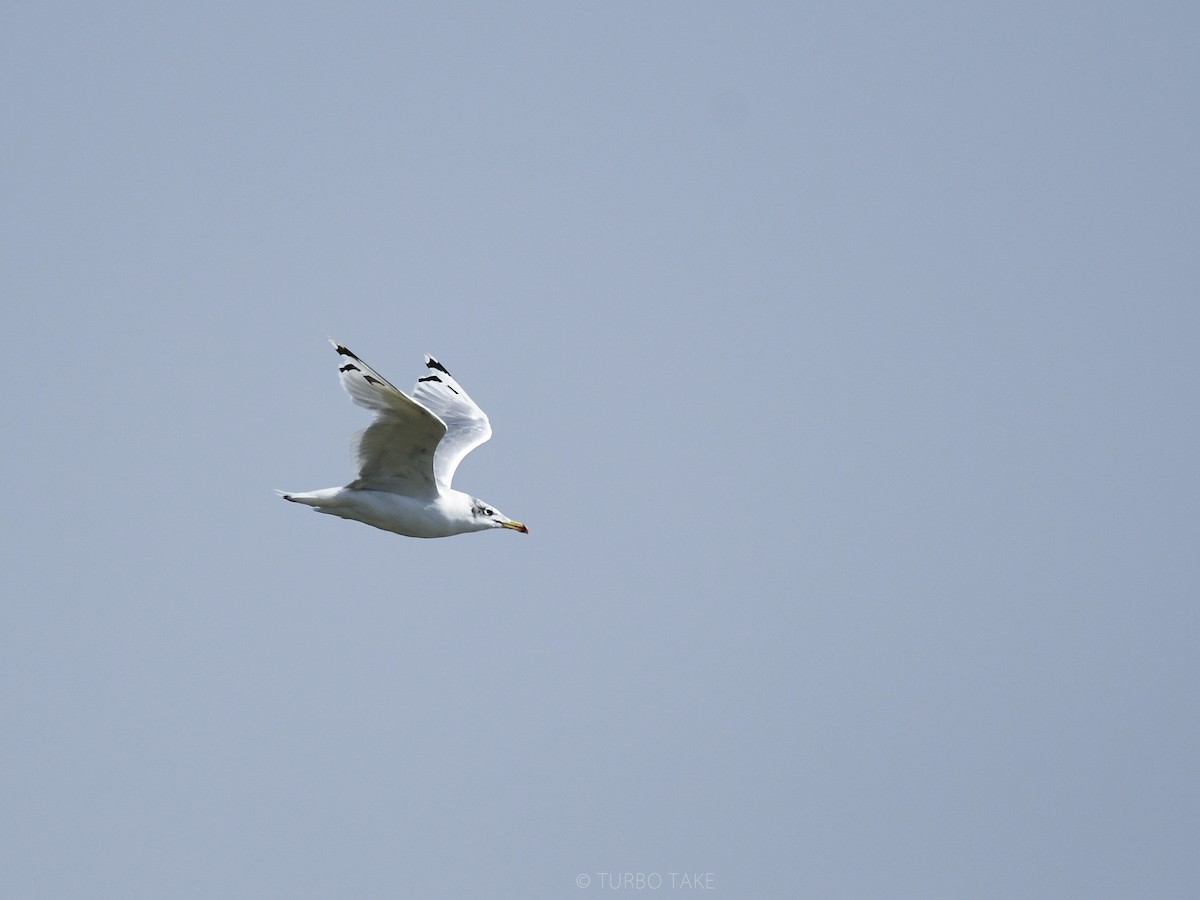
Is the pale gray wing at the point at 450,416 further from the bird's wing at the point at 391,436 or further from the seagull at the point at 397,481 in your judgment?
the bird's wing at the point at 391,436

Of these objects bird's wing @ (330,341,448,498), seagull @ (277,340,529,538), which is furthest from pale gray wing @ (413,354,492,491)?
bird's wing @ (330,341,448,498)

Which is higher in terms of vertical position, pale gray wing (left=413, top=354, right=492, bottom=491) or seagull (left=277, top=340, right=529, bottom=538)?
pale gray wing (left=413, top=354, right=492, bottom=491)

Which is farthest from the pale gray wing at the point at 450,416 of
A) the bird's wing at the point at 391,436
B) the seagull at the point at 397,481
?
the bird's wing at the point at 391,436

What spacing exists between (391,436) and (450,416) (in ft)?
16.3

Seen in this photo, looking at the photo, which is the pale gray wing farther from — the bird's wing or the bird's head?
the bird's wing

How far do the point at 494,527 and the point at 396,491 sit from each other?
174 centimetres

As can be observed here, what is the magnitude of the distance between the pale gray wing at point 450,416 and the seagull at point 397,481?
0.75 m

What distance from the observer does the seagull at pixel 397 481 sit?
52.9 feet

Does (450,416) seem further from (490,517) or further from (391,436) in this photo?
(391,436)

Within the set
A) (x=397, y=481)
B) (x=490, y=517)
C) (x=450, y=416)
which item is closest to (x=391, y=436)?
(x=397, y=481)

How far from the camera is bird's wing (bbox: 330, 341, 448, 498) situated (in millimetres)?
15977

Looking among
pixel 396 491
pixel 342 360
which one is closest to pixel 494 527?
pixel 396 491

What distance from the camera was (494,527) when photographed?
19078 mm

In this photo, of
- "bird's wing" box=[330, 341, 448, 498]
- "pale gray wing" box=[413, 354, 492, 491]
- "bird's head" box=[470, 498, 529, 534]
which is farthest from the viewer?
"pale gray wing" box=[413, 354, 492, 491]
